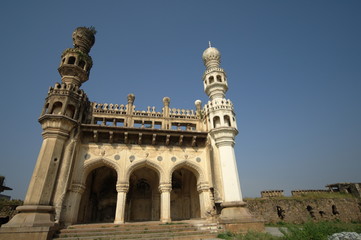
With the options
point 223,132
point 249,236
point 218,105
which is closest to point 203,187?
point 223,132

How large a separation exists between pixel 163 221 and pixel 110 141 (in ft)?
22.6

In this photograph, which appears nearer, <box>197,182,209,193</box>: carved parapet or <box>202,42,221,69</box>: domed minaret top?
<box>197,182,209,193</box>: carved parapet

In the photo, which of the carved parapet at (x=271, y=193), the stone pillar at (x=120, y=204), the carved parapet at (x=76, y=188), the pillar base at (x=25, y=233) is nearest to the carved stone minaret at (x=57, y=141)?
the pillar base at (x=25, y=233)

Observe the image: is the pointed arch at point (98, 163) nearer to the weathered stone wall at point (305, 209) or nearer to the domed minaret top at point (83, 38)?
the domed minaret top at point (83, 38)

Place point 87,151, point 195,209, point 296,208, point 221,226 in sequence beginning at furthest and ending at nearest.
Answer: point 296,208 < point 195,209 < point 87,151 < point 221,226

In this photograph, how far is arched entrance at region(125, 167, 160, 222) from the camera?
17.4 m

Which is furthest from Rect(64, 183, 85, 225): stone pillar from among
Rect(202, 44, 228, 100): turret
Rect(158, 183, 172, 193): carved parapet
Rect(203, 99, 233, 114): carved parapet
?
Rect(202, 44, 228, 100): turret

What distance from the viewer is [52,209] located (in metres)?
11.1

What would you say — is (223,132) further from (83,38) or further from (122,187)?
(83,38)

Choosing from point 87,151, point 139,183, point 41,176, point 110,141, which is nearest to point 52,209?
point 41,176

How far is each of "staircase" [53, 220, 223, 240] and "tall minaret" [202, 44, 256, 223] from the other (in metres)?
1.54

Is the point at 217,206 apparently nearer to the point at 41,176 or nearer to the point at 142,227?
the point at 142,227

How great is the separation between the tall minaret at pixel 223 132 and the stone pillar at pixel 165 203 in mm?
3658

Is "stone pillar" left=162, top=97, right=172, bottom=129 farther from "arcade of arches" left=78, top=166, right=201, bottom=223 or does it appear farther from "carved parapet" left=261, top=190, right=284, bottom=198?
"carved parapet" left=261, top=190, right=284, bottom=198
